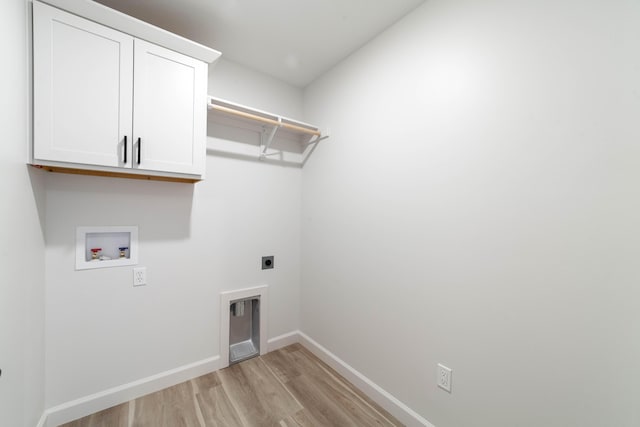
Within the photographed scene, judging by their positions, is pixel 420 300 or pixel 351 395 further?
pixel 351 395

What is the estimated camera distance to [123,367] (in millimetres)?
1710

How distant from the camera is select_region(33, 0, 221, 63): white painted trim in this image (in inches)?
49.4

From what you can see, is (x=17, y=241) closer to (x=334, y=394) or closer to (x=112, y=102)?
(x=112, y=102)

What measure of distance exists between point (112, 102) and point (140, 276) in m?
1.12

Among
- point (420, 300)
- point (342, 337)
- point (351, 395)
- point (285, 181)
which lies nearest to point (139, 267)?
point (285, 181)

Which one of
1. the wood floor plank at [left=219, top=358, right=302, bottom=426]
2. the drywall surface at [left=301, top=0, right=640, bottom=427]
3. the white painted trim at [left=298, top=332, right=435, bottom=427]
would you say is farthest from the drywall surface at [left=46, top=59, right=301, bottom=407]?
the drywall surface at [left=301, top=0, right=640, bottom=427]

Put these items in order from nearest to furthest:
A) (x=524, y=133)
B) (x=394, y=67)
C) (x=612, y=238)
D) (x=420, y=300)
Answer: (x=612, y=238) → (x=524, y=133) → (x=420, y=300) → (x=394, y=67)

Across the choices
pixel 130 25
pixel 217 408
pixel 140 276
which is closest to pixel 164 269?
pixel 140 276

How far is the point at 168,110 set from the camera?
156cm

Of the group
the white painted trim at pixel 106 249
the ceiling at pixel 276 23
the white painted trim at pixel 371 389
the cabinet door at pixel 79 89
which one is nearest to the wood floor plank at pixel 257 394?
the white painted trim at pixel 371 389

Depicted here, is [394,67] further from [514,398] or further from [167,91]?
[514,398]

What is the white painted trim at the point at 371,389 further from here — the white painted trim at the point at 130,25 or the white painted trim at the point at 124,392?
the white painted trim at the point at 130,25

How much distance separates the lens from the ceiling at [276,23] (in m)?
1.55

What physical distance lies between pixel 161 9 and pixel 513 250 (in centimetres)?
244
